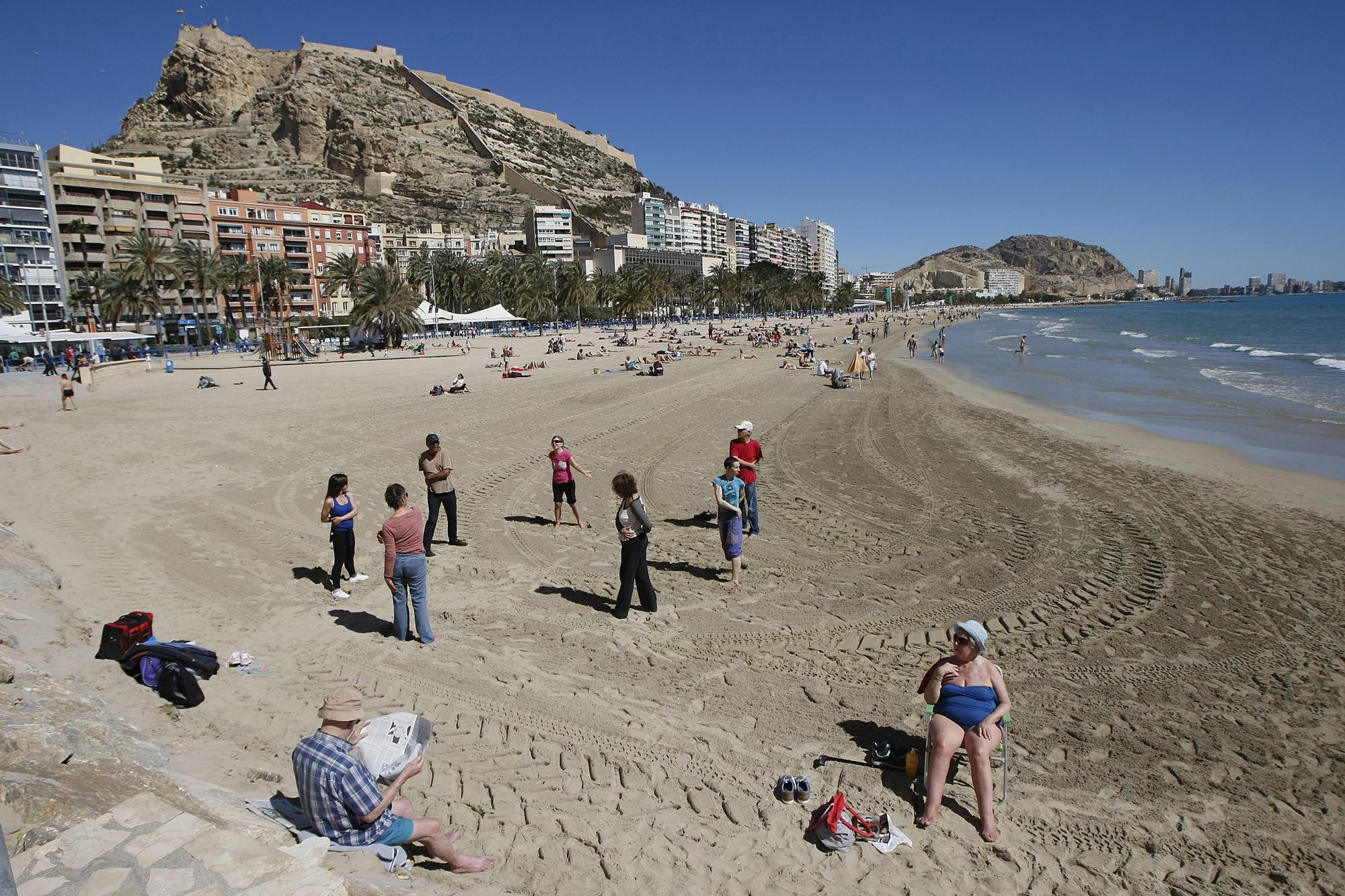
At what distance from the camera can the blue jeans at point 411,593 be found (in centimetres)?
577

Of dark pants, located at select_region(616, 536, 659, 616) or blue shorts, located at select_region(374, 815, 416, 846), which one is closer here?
blue shorts, located at select_region(374, 815, 416, 846)

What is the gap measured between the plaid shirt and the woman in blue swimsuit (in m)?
3.01

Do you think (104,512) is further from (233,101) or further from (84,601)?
(233,101)

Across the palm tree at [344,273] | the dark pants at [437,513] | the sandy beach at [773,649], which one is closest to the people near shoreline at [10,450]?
the sandy beach at [773,649]

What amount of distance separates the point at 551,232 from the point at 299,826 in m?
124

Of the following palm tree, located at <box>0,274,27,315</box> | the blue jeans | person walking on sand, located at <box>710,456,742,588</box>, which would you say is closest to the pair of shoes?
person walking on sand, located at <box>710,456,742,588</box>

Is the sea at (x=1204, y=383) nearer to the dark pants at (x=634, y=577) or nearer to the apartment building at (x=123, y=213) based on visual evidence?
the dark pants at (x=634, y=577)

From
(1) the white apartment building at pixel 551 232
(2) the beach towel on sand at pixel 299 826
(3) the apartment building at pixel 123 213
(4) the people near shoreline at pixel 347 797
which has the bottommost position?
(2) the beach towel on sand at pixel 299 826

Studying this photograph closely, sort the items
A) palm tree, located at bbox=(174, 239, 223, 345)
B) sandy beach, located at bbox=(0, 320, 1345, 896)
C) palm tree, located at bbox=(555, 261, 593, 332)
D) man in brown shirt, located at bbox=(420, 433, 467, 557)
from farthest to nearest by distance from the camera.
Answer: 1. palm tree, located at bbox=(555, 261, 593, 332)
2. palm tree, located at bbox=(174, 239, 223, 345)
3. man in brown shirt, located at bbox=(420, 433, 467, 557)
4. sandy beach, located at bbox=(0, 320, 1345, 896)

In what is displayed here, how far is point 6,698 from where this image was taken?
407 cm

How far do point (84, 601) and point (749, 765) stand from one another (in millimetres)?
6285

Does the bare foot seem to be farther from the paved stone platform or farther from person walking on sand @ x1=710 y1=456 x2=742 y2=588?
person walking on sand @ x1=710 y1=456 x2=742 y2=588

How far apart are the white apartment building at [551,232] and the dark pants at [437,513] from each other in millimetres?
115390

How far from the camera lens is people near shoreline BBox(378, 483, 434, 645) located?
5633 millimetres
